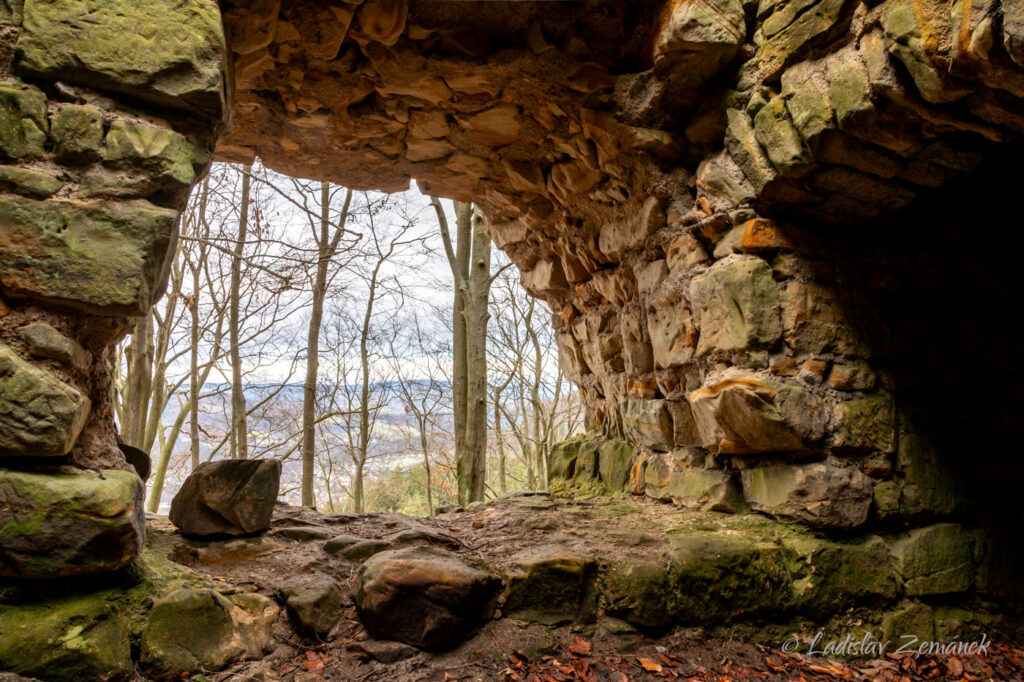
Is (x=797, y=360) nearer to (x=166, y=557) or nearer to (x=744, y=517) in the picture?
(x=744, y=517)

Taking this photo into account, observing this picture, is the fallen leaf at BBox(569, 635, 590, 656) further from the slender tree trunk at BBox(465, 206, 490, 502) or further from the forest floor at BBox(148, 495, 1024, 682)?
the slender tree trunk at BBox(465, 206, 490, 502)

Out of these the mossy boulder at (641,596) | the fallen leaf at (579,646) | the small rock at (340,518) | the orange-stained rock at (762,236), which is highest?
the orange-stained rock at (762,236)

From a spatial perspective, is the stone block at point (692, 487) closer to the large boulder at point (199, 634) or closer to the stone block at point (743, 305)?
the stone block at point (743, 305)

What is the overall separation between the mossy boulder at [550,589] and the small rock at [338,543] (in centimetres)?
74

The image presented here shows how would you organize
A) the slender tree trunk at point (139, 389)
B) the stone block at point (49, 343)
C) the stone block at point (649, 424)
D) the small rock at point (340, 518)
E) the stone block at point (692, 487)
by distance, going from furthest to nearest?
1. the slender tree trunk at point (139, 389)
2. the stone block at point (649, 424)
3. the small rock at point (340, 518)
4. the stone block at point (692, 487)
5. the stone block at point (49, 343)

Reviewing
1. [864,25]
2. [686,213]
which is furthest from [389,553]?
[864,25]

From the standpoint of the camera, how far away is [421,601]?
6.40 ft

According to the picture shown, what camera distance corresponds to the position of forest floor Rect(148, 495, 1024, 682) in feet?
6.08

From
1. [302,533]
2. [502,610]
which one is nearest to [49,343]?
[302,533]

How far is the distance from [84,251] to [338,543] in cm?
150

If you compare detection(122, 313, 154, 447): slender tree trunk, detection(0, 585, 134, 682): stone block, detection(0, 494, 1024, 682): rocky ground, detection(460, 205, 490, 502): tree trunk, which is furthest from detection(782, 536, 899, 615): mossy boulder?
detection(122, 313, 154, 447): slender tree trunk

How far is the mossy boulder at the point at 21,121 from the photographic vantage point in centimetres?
160

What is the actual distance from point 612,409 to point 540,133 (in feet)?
5.98

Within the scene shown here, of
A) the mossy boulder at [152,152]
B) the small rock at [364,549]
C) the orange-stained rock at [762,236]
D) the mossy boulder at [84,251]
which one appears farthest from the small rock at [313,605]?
the orange-stained rock at [762,236]
